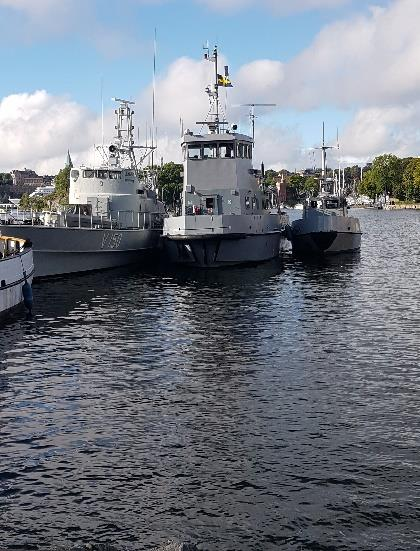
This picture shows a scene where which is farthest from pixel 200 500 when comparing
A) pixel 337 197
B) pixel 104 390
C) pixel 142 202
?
pixel 337 197

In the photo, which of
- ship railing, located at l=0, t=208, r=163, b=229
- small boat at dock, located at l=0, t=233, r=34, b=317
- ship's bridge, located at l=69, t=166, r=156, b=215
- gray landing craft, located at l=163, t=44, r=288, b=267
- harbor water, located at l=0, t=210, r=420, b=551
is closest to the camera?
harbor water, located at l=0, t=210, r=420, b=551

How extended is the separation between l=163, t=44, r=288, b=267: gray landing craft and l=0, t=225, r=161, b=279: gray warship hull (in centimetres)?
332

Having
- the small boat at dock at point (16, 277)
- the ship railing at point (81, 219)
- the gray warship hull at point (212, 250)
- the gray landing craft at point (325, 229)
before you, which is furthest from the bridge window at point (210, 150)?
the small boat at dock at point (16, 277)

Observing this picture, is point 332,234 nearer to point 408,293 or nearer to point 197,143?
point 197,143

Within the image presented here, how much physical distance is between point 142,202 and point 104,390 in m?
42.0

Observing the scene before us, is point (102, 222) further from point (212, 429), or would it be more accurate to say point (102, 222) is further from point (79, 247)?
point (212, 429)

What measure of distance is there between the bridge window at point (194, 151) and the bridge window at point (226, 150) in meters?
1.78

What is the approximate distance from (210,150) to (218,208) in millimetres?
4968

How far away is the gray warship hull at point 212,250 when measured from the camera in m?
53.1

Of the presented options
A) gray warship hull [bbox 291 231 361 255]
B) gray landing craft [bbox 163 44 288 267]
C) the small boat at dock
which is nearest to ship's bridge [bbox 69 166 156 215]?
gray landing craft [bbox 163 44 288 267]

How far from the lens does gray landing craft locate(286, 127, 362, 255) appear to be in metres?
69.3

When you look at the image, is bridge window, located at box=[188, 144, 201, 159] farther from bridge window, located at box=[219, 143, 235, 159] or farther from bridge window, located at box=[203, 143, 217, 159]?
bridge window, located at box=[219, 143, 235, 159]

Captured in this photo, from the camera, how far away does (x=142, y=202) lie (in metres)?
61.4

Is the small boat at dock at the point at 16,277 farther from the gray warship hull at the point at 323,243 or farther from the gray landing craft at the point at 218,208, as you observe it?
the gray warship hull at the point at 323,243
